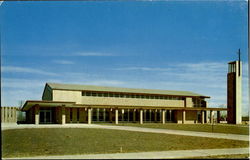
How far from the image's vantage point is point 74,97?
40156 mm

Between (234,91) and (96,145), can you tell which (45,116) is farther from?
(234,91)

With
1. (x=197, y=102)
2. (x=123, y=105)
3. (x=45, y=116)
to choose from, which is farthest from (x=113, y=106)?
(x=197, y=102)

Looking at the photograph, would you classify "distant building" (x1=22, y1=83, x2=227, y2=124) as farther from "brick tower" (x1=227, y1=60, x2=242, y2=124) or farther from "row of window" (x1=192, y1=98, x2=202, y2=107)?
"brick tower" (x1=227, y1=60, x2=242, y2=124)

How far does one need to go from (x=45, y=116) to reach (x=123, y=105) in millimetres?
9903

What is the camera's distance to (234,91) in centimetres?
4869

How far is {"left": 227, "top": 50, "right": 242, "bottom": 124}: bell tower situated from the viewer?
1897 inches

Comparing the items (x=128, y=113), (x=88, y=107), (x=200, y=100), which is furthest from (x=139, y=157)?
(x=200, y=100)

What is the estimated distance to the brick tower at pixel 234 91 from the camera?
4819cm

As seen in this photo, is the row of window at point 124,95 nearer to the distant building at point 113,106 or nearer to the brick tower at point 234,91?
the distant building at point 113,106

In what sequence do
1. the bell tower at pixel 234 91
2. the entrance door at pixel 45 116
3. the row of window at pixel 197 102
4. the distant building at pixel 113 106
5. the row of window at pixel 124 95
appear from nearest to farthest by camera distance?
the entrance door at pixel 45 116, the distant building at pixel 113 106, the row of window at pixel 124 95, the bell tower at pixel 234 91, the row of window at pixel 197 102

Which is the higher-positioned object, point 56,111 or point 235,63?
point 235,63

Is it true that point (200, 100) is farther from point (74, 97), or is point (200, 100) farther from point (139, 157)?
point (139, 157)

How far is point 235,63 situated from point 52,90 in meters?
28.1

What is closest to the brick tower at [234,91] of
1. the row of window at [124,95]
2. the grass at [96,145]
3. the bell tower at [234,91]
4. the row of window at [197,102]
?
the bell tower at [234,91]
